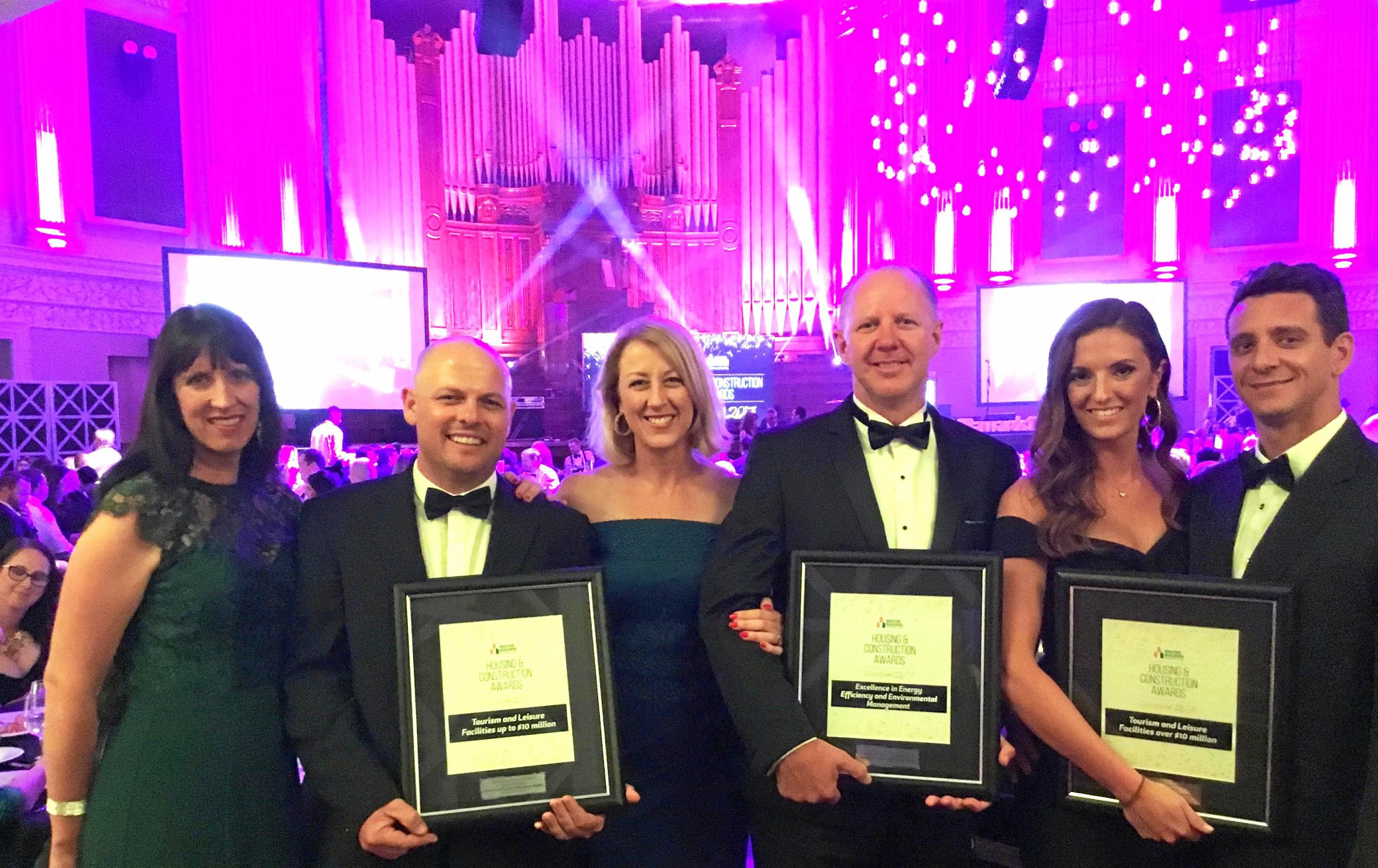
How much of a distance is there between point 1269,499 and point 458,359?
1826 millimetres

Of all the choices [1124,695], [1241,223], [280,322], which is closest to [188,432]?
[1124,695]

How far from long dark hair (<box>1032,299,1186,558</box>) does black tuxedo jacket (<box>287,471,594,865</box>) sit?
44.2 inches

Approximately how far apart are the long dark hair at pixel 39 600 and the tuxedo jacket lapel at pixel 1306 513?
148 inches

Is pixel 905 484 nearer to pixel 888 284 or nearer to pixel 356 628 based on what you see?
pixel 888 284

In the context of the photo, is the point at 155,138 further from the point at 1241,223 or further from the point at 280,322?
the point at 1241,223

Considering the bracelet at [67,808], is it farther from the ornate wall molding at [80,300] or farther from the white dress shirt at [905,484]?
the ornate wall molding at [80,300]

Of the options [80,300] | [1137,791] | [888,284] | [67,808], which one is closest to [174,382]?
[67,808]

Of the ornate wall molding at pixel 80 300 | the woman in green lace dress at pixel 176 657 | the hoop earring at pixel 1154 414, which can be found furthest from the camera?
the ornate wall molding at pixel 80 300

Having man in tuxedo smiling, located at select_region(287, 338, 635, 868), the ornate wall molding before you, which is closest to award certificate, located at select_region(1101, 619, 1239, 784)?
man in tuxedo smiling, located at select_region(287, 338, 635, 868)

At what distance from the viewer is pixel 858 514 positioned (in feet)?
6.84

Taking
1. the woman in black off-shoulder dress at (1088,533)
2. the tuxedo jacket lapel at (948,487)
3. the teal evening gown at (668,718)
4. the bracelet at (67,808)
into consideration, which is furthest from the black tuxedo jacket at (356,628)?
the woman in black off-shoulder dress at (1088,533)

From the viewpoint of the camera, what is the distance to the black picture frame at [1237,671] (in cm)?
162

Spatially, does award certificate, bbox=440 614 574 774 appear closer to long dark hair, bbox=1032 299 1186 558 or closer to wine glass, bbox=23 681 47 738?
long dark hair, bbox=1032 299 1186 558

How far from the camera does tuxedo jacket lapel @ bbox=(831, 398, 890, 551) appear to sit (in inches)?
81.4
